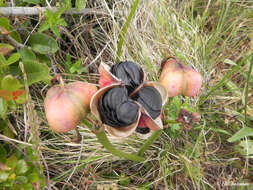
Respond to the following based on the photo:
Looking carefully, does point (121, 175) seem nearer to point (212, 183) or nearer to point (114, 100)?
point (212, 183)

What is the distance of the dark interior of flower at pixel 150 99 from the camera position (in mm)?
1029

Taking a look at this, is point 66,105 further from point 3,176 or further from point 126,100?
point 3,176

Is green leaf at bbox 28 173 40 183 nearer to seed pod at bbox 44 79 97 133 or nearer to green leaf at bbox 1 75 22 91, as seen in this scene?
green leaf at bbox 1 75 22 91

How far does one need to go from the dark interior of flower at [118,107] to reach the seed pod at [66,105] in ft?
0.22

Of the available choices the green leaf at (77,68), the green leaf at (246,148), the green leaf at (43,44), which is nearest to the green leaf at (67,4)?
the green leaf at (43,44)

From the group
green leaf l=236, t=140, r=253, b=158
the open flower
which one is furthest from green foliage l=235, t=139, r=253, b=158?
the open flower

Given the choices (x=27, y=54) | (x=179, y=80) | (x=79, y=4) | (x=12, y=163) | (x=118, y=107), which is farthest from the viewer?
(x=79, y=4)

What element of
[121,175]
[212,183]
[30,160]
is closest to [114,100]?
[30,160]

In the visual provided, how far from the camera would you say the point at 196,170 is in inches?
71.5

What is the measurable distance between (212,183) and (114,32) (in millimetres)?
1190

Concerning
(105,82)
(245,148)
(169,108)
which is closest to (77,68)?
(169,108)

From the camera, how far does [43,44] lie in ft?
5.80

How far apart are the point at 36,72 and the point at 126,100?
701 millimetres

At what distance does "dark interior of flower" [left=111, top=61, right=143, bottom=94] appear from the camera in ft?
3.45
